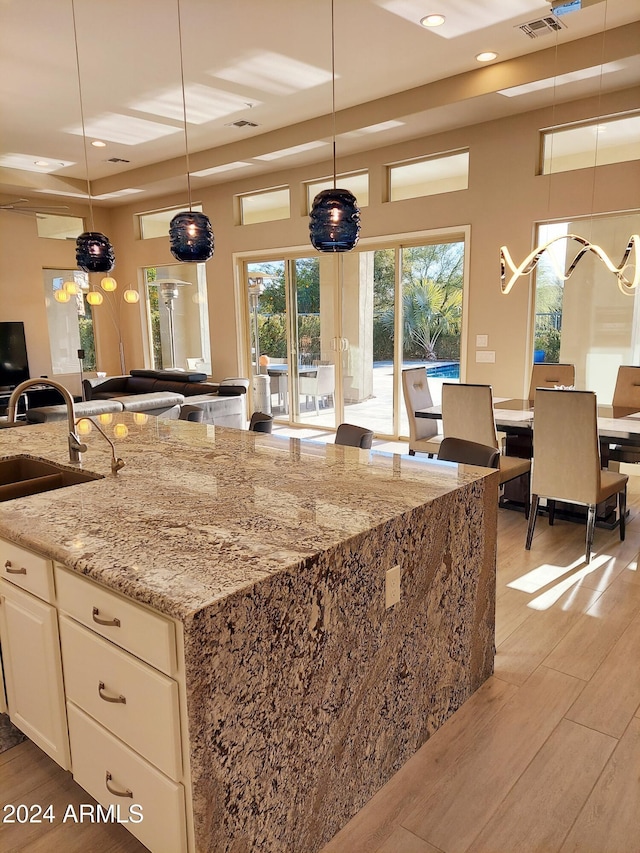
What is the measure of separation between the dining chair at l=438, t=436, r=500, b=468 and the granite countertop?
0.27 metres

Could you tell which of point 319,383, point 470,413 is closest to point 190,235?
point 470,413

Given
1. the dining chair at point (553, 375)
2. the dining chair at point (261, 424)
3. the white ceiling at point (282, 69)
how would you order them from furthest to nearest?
the dining chair at point (553, 375) → the white ceiling at point (282, 69) → the dining chair at point (261, 424)

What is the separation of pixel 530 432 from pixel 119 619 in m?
3.33

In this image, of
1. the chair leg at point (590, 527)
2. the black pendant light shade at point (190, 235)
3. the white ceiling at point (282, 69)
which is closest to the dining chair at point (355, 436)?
the black pendant light shade at point (190, 235)

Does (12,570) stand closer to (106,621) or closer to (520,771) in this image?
(106,621)

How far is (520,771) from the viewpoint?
195cm

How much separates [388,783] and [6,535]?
141cm

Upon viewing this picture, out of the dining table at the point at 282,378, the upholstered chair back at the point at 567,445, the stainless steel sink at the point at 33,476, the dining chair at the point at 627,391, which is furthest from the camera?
the dining table at the point at 282,378

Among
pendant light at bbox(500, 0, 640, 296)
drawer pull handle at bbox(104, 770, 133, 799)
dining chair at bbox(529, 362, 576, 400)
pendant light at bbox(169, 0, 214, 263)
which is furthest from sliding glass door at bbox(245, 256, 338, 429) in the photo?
drawer pull handle at bbox(104, 770, 133, 799)

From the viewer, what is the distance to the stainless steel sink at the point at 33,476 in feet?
7.63

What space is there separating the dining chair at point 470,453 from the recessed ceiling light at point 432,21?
325cm

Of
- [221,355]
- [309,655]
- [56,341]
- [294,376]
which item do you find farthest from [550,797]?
[56,341]

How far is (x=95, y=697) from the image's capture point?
154 cm

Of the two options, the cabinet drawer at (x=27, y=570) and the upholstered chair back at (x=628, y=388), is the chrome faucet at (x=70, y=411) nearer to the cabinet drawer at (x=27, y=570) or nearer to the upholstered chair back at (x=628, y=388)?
the cabinet drawer at (x=27, y=570)
